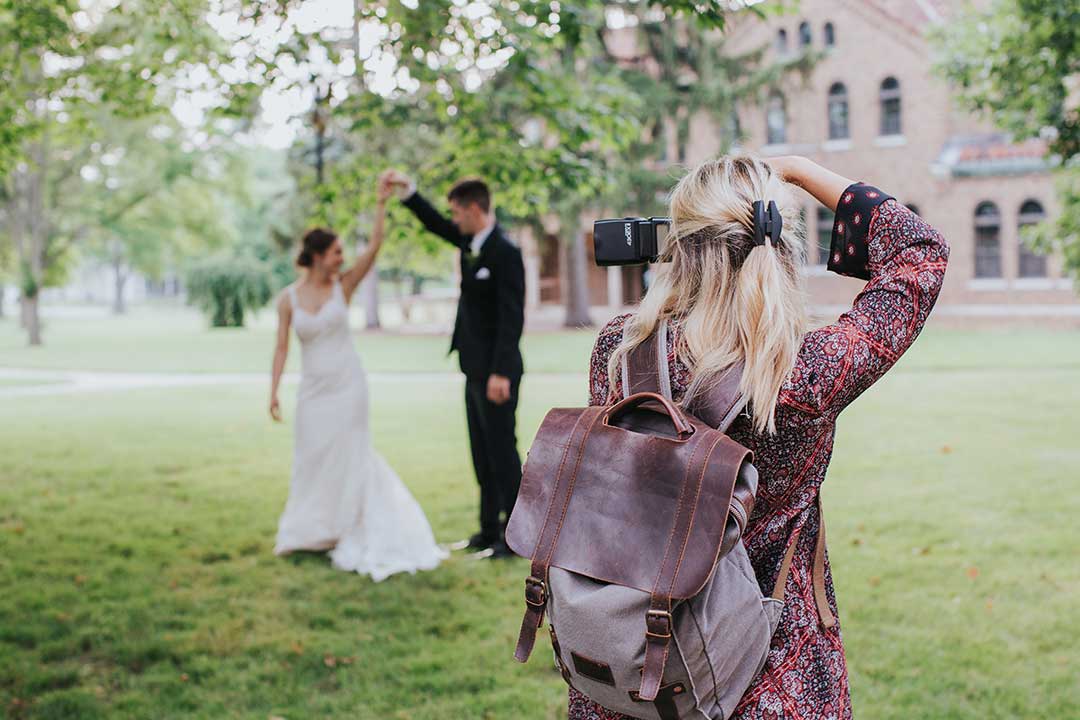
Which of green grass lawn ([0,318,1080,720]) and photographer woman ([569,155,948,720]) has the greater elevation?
photographer woman ([569,155,948,720])

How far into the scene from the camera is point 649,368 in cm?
203

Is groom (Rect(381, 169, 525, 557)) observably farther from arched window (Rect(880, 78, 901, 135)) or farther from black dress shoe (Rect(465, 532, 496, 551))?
arched window (Rect(880, 78, 901, 135))

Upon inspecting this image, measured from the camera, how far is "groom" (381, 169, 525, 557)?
643 centimetres

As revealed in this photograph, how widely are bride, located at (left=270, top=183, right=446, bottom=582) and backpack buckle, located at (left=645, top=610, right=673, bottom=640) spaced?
4975 millimetres

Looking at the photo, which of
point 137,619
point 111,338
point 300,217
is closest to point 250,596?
point 137,619

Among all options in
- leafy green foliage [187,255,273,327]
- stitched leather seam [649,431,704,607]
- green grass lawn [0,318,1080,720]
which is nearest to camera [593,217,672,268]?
stitched leather seam [649,431,704,607]

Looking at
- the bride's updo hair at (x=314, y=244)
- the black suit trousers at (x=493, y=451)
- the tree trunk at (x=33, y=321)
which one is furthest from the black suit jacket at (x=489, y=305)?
the tree trunk at (x=33, y=321)

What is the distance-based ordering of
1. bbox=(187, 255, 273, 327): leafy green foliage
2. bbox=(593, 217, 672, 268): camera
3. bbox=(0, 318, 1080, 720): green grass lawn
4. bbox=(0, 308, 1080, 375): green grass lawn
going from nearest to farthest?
bbox=(593, 217, 672, 268): camera
bbox=(0, 318, 1080, 720): green grass lawn
bbox=(0, 308, 1080, 375): green grass lawn
bbox=(187, 255, 273, 327): leafy green foliage

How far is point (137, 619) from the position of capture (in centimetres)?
563

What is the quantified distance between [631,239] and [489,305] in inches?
176

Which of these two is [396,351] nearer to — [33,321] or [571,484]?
[33,321]

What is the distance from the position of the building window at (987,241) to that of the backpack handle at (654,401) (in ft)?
109

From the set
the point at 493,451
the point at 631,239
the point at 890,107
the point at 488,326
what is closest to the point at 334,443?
the point at 493,451

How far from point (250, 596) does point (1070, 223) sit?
8.60m
